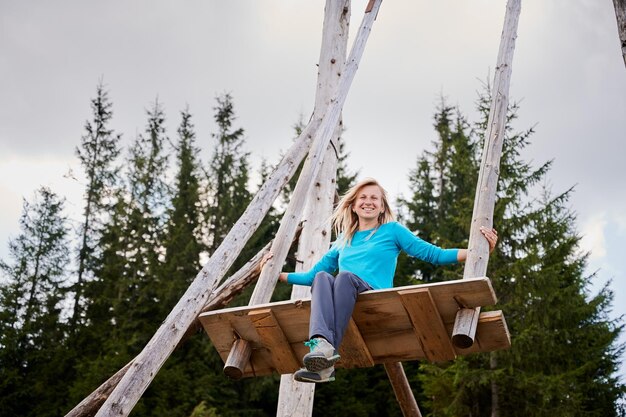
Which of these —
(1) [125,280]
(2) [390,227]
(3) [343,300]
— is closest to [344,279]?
(3) [343,300]

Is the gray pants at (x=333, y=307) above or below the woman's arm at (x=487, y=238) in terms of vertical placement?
below

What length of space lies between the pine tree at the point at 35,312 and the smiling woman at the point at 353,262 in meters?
15.2

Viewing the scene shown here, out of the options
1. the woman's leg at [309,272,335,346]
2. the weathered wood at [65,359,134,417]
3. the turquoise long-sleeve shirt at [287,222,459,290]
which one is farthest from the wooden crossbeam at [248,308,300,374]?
the weathered wood at [65,359,134,417]

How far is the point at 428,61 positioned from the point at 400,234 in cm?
2138

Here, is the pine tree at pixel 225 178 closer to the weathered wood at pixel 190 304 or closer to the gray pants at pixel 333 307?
the weathered wood at pixel 190 304

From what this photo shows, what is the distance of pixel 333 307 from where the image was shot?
3.50m

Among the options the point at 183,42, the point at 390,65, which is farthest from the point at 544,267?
the point at 183,42

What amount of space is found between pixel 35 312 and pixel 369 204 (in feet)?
56.6

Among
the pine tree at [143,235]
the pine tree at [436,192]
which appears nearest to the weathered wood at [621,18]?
the pine tree at [143,235]

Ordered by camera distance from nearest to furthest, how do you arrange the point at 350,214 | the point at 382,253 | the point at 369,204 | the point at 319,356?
the point at 319,356 → the point at 382,253 → the point at 369,204 → the point at 350,214

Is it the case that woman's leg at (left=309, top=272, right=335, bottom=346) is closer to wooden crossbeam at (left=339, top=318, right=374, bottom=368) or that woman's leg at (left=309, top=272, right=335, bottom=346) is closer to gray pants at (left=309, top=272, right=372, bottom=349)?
gray pants at (left=309, top=272, right=372, bottom=349)

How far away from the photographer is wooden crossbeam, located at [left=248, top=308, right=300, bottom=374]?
3672 millimetres

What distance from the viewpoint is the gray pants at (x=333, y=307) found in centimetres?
346

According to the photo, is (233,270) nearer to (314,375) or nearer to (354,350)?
(354,350)
